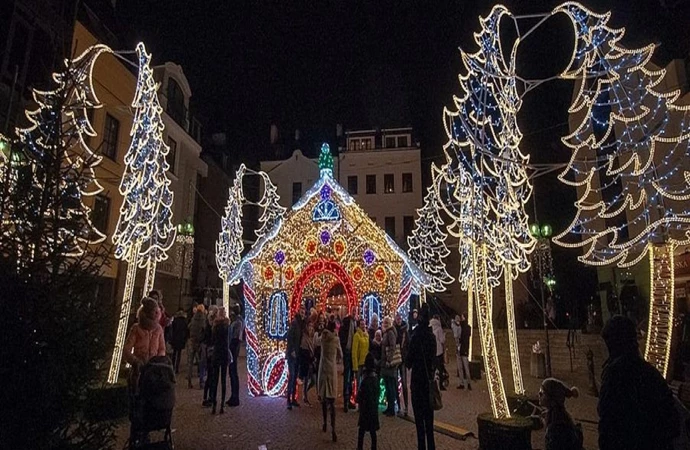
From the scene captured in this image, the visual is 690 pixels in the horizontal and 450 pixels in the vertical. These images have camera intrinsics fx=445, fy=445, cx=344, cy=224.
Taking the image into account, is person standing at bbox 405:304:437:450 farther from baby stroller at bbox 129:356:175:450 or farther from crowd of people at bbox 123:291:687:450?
baby stroller at bbox 129:356:175:450

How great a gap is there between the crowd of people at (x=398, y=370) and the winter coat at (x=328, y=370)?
2cm

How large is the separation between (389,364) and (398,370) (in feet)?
4.22

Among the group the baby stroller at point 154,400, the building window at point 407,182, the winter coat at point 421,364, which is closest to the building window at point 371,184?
the building window at point 407,182

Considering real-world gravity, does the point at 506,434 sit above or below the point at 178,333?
below

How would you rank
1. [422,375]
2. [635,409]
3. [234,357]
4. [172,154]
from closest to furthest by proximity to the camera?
1. [635,409]
2. [422,375]
3. [234,357]
4. [172,154]

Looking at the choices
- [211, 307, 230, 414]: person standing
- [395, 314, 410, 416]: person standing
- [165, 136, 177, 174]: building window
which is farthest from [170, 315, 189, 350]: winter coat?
[165, 136, 177, 174]: building window

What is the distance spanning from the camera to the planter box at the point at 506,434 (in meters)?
6.19

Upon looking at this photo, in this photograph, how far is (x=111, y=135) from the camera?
763 inches

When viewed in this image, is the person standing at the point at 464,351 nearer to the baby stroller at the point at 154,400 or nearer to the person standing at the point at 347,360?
the person standing at the point at 347,360

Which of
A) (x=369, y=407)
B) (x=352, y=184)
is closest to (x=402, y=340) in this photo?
(x=369, y=407)

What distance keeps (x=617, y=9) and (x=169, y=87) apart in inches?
881

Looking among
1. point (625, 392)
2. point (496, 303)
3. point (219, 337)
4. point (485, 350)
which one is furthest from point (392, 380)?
A: point (496, 303)

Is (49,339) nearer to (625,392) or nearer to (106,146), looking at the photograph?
(625,392)

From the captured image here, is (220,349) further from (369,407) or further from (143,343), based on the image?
(369,407)
